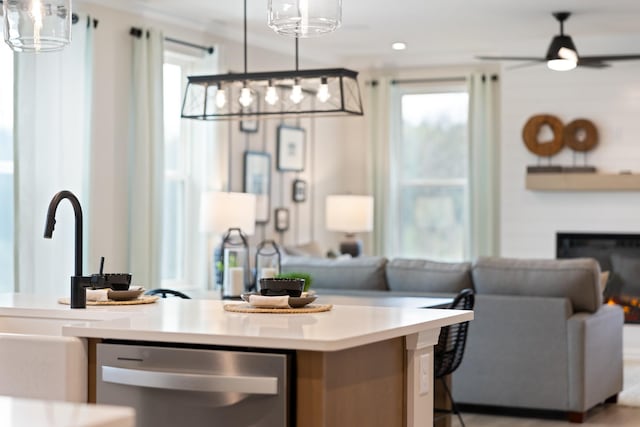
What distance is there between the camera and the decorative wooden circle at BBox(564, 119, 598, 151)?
29.3 feet

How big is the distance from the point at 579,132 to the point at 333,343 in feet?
22.7

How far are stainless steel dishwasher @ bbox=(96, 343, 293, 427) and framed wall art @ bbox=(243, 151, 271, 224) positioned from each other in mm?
5774

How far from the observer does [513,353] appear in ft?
19.4

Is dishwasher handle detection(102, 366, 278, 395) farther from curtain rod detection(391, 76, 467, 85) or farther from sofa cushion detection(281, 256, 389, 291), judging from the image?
curtain rod detection(391, 76, 467, 85)

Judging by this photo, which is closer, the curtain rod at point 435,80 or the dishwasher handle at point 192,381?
the dishwasher handle at point 192,381

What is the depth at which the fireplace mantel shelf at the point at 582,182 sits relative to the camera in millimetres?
8750

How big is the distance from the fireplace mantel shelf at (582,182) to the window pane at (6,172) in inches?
186

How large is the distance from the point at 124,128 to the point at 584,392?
3.57m

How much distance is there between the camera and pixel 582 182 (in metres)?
8.90

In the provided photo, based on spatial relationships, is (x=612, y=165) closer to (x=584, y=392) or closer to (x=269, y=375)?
(x=584, y=392)

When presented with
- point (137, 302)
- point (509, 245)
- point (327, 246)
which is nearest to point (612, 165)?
point (509, 245)

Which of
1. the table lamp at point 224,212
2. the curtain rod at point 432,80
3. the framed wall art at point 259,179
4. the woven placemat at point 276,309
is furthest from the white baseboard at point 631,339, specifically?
the woven placemat at point 276,309

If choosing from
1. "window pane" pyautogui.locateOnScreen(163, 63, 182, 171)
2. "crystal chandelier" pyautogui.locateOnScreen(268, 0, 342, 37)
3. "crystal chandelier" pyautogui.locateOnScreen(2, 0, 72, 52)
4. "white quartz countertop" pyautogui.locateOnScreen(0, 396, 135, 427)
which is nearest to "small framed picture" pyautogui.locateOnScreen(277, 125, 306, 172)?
"window pane" pyautogui.locateOnScreen(163, 63, 182, 171)

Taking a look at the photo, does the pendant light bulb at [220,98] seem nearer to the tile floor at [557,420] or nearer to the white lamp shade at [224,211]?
the white lamp shade at [224,211]
